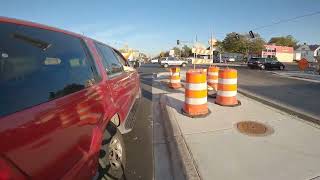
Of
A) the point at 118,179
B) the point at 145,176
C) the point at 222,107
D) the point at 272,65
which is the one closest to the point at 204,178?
the point at 145,176

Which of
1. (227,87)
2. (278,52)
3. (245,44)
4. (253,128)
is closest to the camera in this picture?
(253,128)

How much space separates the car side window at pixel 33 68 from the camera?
1.97 meters

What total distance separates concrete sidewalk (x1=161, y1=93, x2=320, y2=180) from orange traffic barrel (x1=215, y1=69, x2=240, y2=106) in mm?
746

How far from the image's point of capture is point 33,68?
2.30m

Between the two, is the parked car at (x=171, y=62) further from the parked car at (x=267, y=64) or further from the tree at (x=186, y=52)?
the tree at (x=186, y=52)

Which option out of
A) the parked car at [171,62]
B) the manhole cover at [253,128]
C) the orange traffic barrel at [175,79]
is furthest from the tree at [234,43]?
the manhole cover at [253,128]

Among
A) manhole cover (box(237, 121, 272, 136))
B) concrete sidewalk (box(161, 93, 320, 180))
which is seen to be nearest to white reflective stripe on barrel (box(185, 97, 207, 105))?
concrete sidewalk (box(161, 93, 320, 180))

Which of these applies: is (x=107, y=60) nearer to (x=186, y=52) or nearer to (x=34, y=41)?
(x=34, y=41)

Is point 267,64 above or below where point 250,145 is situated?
above

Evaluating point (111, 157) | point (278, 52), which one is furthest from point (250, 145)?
point (278, 52)

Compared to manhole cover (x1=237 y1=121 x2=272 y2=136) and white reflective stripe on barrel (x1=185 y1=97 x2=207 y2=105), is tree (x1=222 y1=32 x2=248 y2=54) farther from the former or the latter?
manhole cover (x1=237 y1=121 x2=272 y2=136)

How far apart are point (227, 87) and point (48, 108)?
19.8 feet

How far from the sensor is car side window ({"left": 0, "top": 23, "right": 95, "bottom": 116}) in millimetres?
1968

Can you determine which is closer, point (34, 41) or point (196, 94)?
point (34, 41)
